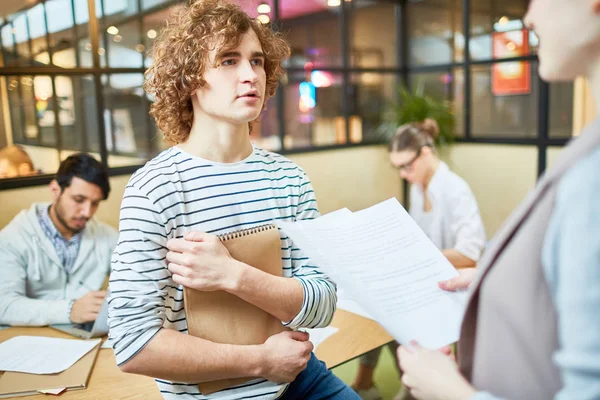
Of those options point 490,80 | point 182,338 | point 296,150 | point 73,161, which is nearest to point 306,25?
point 296,150

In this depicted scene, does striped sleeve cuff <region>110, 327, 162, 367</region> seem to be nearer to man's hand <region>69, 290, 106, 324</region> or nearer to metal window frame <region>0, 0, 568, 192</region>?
man's hand <region>69, 290, 106, 324</region>

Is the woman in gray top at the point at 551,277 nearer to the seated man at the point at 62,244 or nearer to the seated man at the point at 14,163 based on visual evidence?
the seated man at the point at 62,244

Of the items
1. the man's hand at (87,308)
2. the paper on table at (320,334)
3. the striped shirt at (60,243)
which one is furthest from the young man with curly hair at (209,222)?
the striped shirt at (60,243)

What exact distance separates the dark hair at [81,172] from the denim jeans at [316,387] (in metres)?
1.54

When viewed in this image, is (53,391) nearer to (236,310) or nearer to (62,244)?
(236,310)

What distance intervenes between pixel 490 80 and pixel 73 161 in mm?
4534

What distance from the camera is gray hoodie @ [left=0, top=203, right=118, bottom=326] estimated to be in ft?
6.53

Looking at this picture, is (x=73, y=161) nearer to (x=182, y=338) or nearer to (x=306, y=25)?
(x=182, y=338)

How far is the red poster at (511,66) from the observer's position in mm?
5203

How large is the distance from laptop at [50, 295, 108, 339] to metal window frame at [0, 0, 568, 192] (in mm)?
1896

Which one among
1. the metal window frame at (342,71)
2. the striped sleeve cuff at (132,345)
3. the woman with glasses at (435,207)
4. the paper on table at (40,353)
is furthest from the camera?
the metal window frame at (342,71)

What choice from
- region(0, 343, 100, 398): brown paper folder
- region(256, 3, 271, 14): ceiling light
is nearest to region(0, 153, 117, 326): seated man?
region(0, 343, 100, 398): brown paper folder

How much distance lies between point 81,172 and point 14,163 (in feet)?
4.69

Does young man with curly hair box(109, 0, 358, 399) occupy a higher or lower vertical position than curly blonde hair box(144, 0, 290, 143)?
lower
